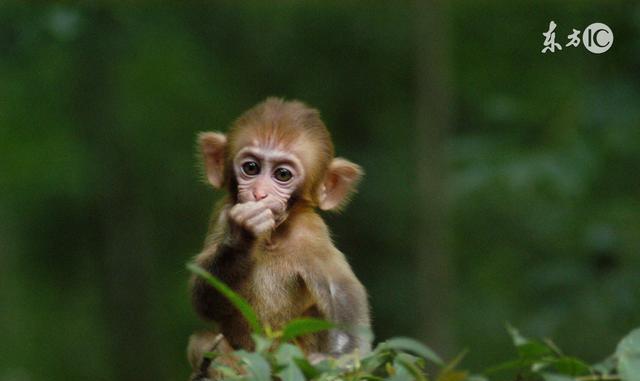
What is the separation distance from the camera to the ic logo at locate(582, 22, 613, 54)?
11.5 meters

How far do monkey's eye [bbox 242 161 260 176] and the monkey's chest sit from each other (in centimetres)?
42

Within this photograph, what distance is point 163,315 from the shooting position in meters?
15.3

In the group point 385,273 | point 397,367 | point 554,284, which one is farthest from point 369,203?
point 397,367

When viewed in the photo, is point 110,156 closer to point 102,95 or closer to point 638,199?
point 102,95

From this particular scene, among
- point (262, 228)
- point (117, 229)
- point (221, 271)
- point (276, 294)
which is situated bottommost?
point (117, 229)

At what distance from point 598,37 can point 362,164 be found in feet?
9.85

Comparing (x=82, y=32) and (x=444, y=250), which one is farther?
(x=82, y=32)

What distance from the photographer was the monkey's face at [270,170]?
6.31 m

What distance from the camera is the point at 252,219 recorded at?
564 centimetres

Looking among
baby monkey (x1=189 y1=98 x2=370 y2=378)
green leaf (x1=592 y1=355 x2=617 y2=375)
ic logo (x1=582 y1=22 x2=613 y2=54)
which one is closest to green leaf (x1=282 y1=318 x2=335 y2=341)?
green leaf (x1=592 y1=355 x2=617 y2=375)

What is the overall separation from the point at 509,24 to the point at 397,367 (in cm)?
968

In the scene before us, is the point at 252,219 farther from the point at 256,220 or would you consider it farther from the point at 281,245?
the point at 281,245

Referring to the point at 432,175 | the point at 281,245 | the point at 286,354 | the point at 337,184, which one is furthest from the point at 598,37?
the point at 286,354

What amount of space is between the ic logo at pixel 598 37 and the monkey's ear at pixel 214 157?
5.48 metres
